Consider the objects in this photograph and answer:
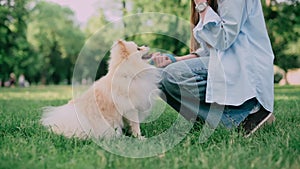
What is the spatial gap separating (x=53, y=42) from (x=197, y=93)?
1537 inches

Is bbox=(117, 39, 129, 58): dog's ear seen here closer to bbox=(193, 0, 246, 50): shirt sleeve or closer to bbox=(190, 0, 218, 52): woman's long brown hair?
bbox=(193, 0, 246, 50): shirt sleeve

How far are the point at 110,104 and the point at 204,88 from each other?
823 mm

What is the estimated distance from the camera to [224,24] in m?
3.13

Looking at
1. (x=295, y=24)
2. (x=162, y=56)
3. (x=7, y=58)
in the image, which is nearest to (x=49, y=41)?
(x=7, y=58)

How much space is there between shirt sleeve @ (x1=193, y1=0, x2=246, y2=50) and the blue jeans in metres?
0.36

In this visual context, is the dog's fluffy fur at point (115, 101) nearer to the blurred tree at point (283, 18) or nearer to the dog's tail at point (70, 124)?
the dog's tail at point (70, 124)

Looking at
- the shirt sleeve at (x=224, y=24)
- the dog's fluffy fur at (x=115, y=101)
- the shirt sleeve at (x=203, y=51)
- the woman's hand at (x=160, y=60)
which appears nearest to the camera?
the shirt sleeve at (x=224, y=24)

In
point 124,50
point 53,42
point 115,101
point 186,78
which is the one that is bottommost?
point 53,42

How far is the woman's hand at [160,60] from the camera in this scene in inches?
141

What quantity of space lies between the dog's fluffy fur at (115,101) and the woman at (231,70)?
0.31m

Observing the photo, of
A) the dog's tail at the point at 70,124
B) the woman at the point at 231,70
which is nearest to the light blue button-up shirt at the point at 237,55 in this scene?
the woman at the point at 231,70

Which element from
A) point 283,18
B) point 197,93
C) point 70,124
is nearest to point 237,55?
point 197,93

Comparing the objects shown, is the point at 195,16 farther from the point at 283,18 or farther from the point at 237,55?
the point at 283,18

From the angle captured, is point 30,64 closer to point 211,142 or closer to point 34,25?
point 34,25
